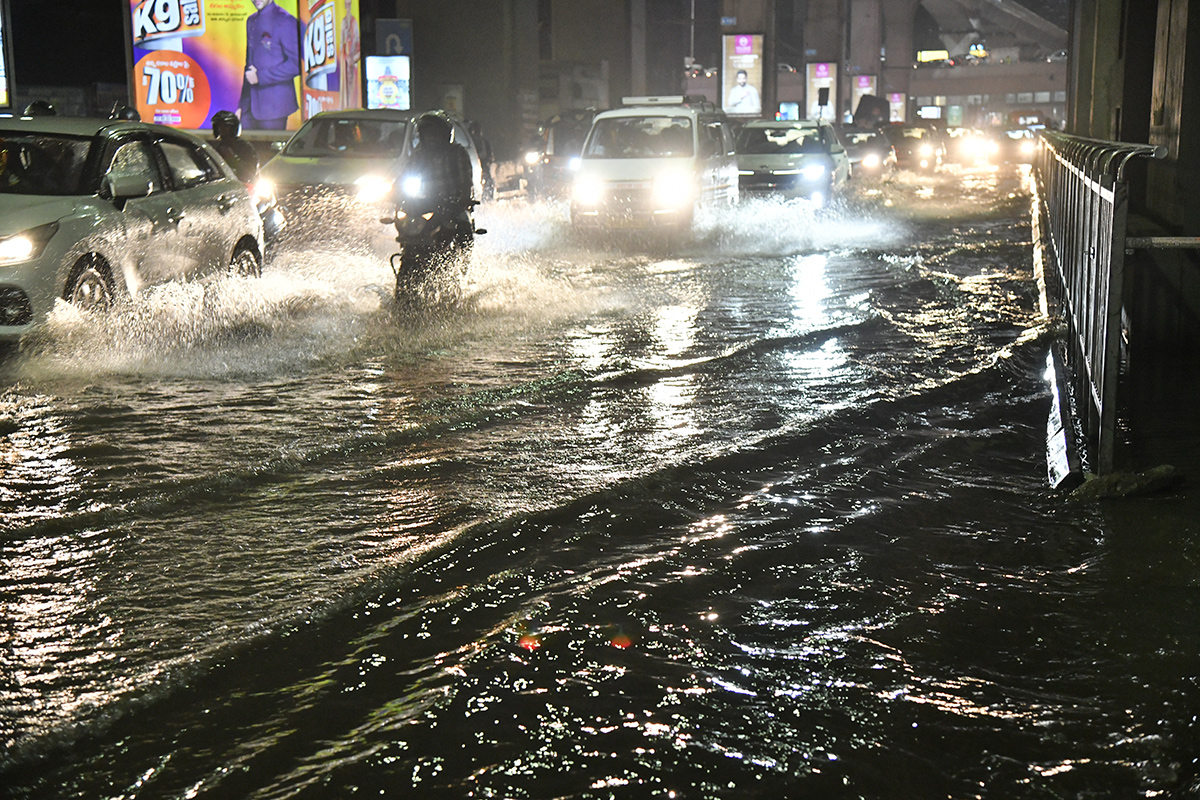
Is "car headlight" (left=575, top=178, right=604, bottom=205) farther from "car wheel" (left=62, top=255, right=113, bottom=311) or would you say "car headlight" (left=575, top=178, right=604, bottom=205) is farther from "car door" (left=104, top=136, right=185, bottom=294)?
"car wheel" (left=62, top=255, right=113, bottom=311)

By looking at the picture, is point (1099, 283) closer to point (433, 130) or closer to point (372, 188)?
point (433, 130)

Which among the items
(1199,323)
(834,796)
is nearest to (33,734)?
(834,796)

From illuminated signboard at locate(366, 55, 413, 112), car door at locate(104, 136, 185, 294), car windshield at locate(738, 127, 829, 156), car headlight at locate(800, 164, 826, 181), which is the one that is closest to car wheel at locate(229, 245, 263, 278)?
car door at locate(104, 136, 185, 294)

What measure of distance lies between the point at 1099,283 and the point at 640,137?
13.6 metres

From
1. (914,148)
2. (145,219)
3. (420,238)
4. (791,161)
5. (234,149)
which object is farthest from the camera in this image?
(914,148)

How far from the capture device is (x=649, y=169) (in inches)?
718

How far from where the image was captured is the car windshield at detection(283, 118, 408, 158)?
17.6m

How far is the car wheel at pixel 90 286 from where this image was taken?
9164mm

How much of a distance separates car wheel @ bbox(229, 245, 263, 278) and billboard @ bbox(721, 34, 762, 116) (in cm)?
5238

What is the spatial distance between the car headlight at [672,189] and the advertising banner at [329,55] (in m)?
12.5

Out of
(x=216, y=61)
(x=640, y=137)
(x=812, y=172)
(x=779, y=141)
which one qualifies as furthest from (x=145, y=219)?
(x=216, y=61)

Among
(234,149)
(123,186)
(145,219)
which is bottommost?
(145,219)

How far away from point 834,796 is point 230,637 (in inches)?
79.9

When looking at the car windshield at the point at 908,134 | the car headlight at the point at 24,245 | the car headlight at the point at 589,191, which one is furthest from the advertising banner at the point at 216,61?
the car windshield at the point at 908,134
